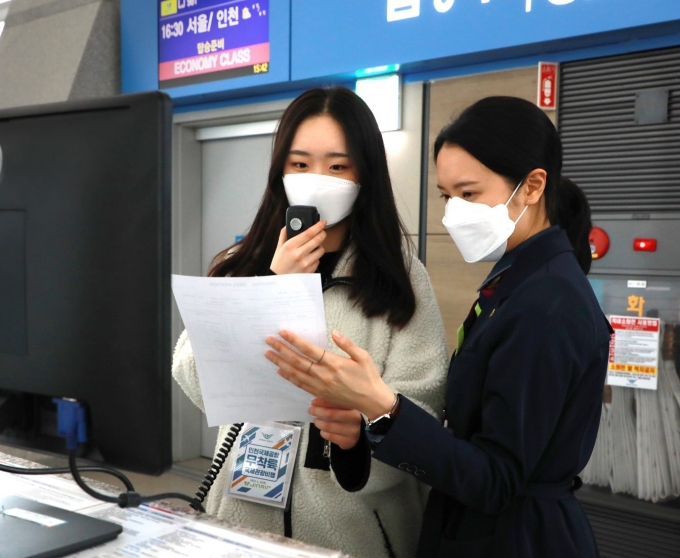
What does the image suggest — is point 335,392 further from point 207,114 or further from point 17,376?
point 207,114

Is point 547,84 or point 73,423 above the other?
point 547,84

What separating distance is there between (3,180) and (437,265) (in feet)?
7.41

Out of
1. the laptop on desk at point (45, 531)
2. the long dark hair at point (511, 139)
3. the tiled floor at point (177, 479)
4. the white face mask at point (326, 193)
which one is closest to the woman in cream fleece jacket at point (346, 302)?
the white face mask at point (326, 193)

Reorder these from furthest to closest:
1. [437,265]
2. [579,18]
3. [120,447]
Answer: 1. [437,265]
2. [579,18]
3. [120,447]

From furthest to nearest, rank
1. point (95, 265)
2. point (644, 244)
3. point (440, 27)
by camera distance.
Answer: point (440, 27), point (644, 244), point (95, 265)

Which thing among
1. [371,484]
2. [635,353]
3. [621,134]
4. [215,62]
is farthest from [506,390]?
[215,62]

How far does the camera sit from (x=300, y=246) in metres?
1.25

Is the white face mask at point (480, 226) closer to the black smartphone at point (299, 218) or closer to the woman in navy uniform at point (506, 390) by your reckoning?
the woman in navy uniform at point (506, 390)

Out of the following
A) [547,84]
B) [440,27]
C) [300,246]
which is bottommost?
[300,246]

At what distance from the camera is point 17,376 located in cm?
79

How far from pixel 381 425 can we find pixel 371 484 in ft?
0.57

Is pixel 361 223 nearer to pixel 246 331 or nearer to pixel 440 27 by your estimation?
pixel 246 331

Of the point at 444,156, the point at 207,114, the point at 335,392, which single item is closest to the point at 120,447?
the point at 335,392

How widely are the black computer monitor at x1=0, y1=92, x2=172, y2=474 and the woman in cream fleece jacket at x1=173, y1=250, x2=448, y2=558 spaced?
480 millimetres
